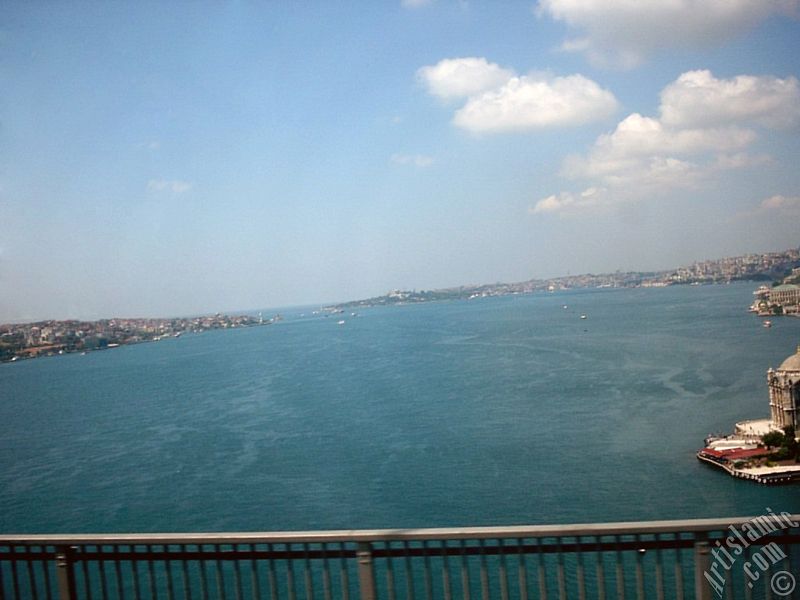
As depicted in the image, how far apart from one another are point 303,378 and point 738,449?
65.8 ft

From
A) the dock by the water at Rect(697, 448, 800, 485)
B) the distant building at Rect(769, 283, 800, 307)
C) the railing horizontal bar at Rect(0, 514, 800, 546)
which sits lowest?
the dock by the water at Rect(697, 448, 800, 485)

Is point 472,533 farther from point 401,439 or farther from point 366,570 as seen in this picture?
point 401,439

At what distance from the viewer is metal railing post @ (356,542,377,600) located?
1.85 meters

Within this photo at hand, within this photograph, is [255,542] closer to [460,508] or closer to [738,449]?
[460,508]

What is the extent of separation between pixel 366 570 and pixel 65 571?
0.96 meters

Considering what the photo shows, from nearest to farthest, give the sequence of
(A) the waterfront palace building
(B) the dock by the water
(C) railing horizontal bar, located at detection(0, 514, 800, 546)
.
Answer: (C) railing horizontal bar, located at detection(0, 514, 800, 546) → (B) the dock by the water → (A) the waterfront palace building

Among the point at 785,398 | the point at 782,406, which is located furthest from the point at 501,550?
the point at 782,406

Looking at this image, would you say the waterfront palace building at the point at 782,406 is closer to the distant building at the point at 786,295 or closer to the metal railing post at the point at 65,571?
the metal railing post at the point at 65,571

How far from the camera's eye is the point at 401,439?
58.6 feet

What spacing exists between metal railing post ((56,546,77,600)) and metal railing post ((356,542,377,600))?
92cm

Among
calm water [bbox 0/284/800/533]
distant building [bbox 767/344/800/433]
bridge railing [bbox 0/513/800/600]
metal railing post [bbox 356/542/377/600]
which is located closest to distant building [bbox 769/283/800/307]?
calm water [bbox 0/284/800/533]

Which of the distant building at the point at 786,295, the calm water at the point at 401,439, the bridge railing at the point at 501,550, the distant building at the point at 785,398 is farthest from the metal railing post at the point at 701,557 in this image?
the distant building at the point at 786,295

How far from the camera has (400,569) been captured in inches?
348

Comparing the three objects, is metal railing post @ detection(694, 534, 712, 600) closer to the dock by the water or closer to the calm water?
the calm water
